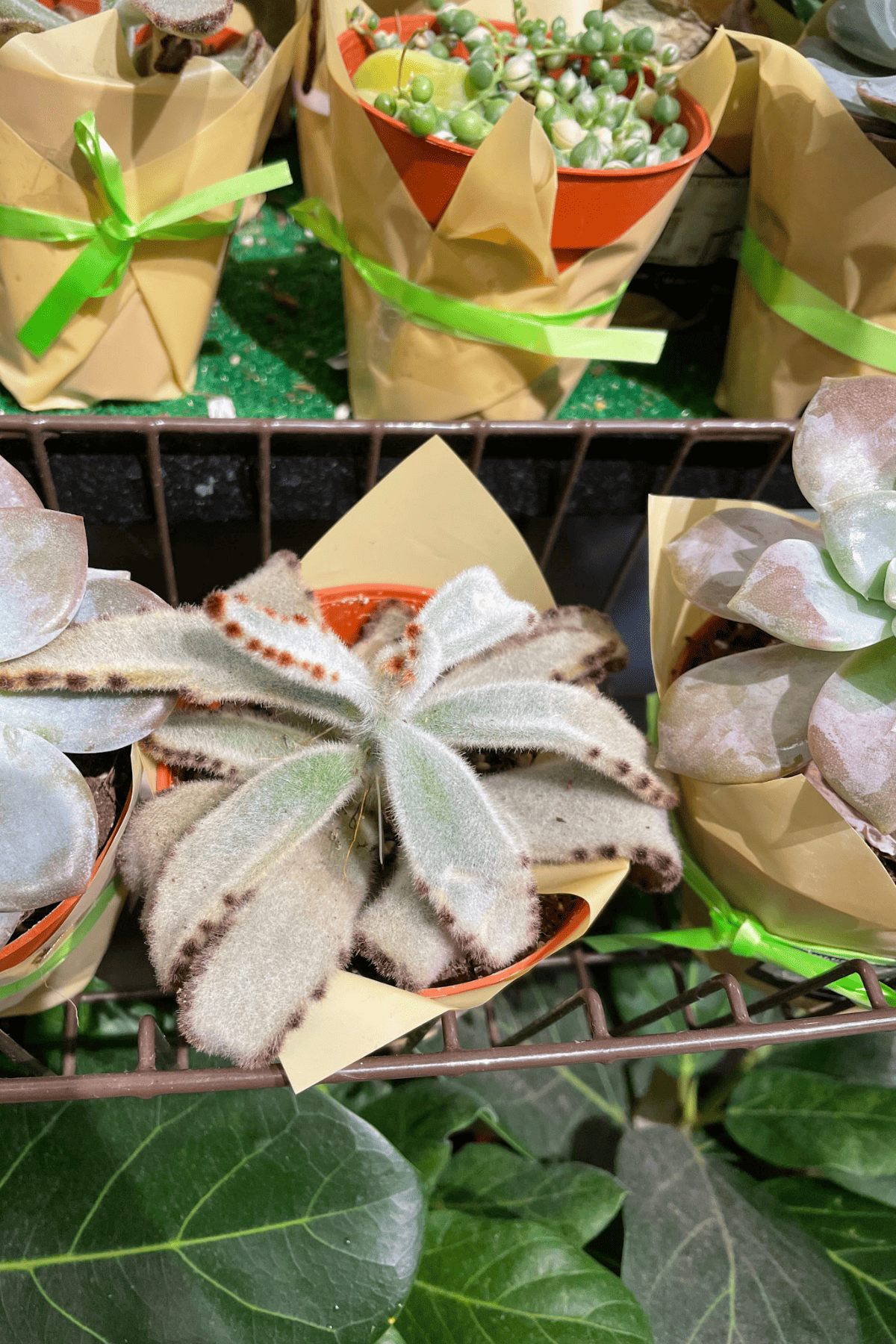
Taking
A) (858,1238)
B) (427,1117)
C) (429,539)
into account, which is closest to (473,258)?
(429,539)

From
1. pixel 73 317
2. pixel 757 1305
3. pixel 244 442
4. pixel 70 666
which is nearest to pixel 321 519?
pixel 244 442

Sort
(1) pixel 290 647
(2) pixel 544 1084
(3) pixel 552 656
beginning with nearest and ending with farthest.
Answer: (1) pixel 290 647
(3) pixel 552 656
(2) pixel 544 1084

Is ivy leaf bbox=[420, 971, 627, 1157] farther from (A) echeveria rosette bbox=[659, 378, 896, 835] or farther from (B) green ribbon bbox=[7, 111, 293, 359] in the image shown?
(B) green ribbon bbox=[7, 111, 293, 359]

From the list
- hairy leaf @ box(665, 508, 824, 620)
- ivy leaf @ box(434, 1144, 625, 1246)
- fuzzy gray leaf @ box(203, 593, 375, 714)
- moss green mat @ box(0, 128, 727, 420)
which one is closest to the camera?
fuzzy gray leaf @ box(203, 593, 375, 714)

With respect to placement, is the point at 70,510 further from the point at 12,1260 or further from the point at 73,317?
the point at 12,1260

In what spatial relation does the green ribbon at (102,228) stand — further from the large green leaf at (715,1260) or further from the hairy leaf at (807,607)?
the large green leaf at (715,1260)

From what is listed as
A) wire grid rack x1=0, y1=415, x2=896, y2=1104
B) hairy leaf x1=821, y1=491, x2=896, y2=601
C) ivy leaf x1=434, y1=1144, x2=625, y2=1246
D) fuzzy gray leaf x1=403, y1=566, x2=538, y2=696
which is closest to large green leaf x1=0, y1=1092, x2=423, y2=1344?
wire grid rack x1=0, y1=415, x2=896, y2=1104

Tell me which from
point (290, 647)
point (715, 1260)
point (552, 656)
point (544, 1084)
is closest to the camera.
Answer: point (290, 647)

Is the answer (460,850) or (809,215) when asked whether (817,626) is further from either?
(809,215)
